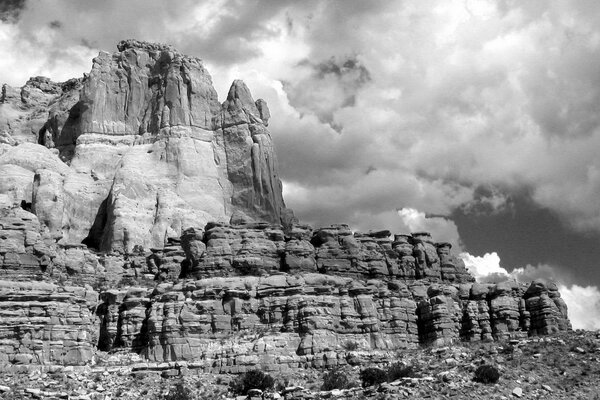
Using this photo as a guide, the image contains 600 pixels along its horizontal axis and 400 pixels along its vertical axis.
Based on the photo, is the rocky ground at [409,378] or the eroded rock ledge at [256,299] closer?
the rocky ground at [409,378]

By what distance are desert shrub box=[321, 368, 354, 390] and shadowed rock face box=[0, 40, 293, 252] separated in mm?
32482

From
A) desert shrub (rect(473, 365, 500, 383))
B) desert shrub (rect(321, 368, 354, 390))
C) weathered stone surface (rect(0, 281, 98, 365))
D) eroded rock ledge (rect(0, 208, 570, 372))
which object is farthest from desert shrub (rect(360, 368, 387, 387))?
weathered stone surface (rect(0, 281, 98, 365))

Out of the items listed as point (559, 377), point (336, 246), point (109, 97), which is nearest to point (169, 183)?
point (109, 97)

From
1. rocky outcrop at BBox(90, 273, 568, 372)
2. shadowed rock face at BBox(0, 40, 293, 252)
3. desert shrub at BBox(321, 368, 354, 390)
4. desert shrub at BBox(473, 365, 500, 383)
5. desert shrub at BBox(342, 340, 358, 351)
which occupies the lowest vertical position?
desert shrub at BBox(473, 365, 500, 383)

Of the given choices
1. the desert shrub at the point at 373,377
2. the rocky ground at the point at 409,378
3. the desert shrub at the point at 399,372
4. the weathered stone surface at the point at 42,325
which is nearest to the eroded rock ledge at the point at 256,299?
the weathered stone surface at the point at 42,325

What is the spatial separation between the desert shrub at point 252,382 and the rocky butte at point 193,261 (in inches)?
118

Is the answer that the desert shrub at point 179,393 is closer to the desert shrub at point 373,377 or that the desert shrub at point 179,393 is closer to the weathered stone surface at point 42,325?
the weathered stone surface at point 42,325

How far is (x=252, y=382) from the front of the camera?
5734 centimetres

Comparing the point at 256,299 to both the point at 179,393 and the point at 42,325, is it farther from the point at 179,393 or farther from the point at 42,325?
the point at 42,325

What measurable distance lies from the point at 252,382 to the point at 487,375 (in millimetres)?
12605

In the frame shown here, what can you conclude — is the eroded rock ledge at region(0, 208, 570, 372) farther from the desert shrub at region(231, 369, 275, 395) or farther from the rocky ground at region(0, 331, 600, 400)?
the desert shrub at region(231, 369, 275, 395)

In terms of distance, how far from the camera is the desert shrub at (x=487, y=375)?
53.2 meters

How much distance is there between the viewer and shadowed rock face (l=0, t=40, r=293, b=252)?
9150 centimetres

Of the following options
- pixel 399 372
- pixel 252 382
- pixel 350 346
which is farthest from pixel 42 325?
pixel 399 372
